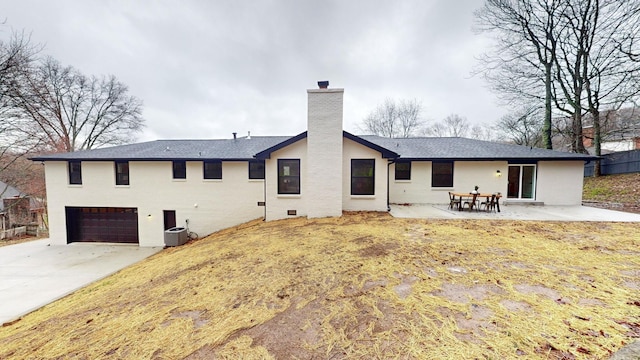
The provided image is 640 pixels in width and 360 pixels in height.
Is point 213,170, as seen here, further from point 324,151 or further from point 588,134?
point 588,134

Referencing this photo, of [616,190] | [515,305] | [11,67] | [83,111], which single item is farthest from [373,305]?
[83,111]

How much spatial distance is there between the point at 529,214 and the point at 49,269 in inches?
740

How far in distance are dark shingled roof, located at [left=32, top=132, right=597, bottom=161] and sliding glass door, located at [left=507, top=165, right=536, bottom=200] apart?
2.28 ft

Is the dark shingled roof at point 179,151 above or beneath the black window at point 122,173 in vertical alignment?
above

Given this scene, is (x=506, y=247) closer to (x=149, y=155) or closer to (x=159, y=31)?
(x=149, y=155)

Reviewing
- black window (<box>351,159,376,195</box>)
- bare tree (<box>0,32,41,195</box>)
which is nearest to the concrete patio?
black window (<box>351,159,376,195</box>)

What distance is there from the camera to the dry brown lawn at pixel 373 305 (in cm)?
231

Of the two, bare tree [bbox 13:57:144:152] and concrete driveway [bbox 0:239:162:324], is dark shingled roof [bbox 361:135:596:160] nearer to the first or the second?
concrete driveway [bbox 0:239:162:324]

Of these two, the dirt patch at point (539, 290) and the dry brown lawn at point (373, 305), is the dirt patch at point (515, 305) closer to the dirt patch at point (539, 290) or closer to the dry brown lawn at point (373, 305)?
the dry brown lawn at point (373, 305)

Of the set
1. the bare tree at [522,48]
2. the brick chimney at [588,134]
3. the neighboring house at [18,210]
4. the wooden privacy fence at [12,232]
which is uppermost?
the bare tree at [522,48]

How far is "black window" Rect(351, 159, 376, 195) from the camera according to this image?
948 centimetres

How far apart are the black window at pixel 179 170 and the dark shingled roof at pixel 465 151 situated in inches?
435

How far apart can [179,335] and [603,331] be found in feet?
15.2

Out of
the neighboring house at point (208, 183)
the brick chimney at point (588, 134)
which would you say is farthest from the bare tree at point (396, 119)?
the neighboring house at point (208, 183)
